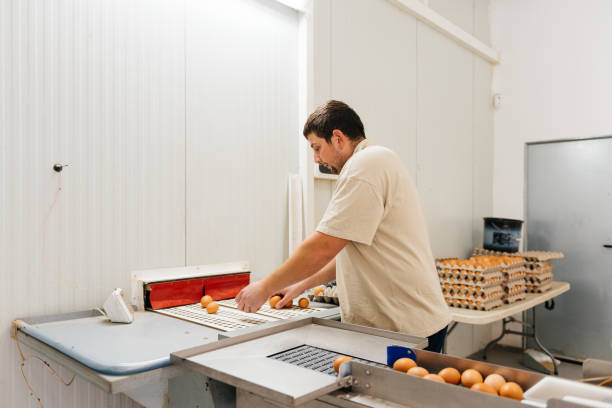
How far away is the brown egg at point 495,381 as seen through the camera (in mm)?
1029

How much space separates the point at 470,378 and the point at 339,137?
1.08 m

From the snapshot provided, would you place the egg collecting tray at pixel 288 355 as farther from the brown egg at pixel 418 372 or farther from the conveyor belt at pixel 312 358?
the brown egg at pixel 418 372

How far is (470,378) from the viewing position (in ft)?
3.49

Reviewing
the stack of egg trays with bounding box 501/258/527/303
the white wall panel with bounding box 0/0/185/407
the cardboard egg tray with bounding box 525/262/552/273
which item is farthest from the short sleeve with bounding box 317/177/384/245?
the cardboard egg tray with bounding box 525/262/552/273

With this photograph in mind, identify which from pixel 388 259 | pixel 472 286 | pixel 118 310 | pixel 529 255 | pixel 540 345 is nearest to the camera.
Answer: pixel 388 259

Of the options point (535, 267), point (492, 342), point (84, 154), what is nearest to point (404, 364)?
point (84, 154)

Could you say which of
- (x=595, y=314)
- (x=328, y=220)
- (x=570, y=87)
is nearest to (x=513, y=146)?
(x=570, y=87)

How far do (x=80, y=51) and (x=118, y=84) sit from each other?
202 millimetres

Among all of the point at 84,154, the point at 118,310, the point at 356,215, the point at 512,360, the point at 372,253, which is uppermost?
the point at 84,154

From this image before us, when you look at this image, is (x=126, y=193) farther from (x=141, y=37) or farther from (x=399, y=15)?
(x=399, y=15)

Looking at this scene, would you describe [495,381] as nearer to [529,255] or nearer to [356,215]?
[356,215]

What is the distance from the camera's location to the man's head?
185cm

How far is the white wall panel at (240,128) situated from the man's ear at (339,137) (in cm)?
88

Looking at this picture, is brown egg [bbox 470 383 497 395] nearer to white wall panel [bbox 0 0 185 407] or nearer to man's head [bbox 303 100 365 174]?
man's head [bbox 303 100 365 174]
